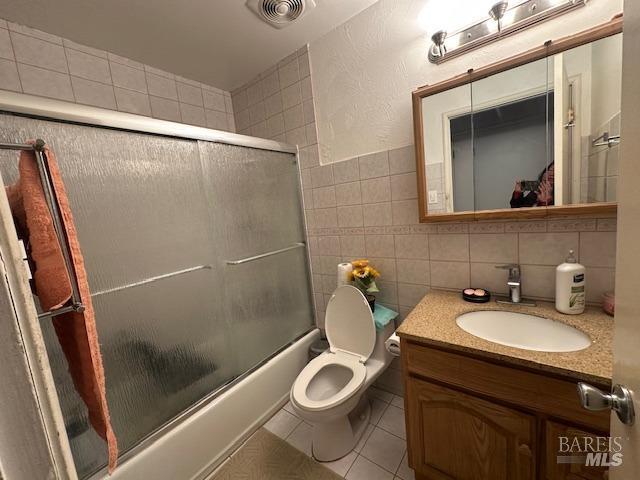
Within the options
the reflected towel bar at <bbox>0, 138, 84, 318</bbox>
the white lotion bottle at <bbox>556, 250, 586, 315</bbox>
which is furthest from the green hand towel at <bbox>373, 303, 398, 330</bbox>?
the reflected towel bar at <bbox>0, 138, 84, 318</bbox>

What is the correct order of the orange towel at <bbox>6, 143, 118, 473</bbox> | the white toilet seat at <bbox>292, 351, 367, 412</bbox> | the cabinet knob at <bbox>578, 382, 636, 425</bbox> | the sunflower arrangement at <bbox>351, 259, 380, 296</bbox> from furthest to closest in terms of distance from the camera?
the sunflower arrangement at <bbox>351, 259, 380, 296</bbox> < the white toilet seat at <bbox>292, 351, 367, 412</bbox> < the orange towel at <bbox>6, 143, 118, 473</bbox> < the cabinet knob at <bbox>578, 382, 636, 425</bbox>

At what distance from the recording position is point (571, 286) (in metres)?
1.01

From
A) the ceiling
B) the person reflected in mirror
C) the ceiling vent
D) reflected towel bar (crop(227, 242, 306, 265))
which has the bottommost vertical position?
reflected towel bar (crop(227, 242, 306, 265))

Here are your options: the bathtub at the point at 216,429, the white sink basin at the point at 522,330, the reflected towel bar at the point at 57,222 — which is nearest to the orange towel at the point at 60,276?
the reflected towel bar at the point at 57,222

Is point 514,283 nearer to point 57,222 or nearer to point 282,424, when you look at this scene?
point 282,424

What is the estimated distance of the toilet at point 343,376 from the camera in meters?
1.25

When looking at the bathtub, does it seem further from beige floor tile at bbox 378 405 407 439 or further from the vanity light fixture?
the vanity light fixture

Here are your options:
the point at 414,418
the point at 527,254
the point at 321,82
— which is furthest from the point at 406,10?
the point at 414,418

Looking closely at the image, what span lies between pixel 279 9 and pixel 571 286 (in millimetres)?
1820

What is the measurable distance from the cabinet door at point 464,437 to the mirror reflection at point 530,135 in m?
0.81

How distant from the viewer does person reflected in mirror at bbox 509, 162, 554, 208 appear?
106 centimetres

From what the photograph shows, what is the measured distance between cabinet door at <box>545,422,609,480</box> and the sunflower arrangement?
876 mm

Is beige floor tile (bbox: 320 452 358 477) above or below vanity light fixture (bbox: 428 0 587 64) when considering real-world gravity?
below

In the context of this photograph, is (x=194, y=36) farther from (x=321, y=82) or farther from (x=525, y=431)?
(x=525, y=431)
